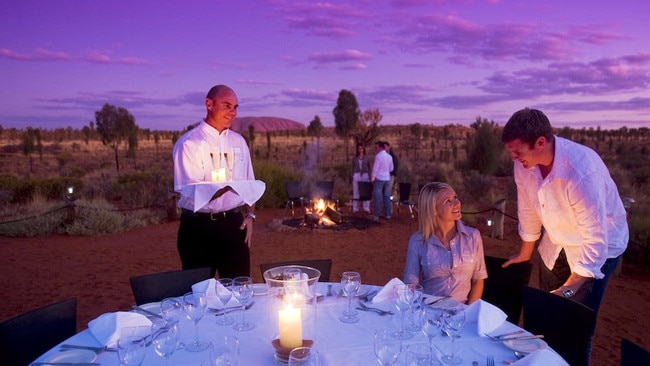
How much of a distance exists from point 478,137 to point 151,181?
44.5 feet

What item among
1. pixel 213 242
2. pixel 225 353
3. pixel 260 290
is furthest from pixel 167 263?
pixel 225 353

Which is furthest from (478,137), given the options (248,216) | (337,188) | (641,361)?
(641,361)

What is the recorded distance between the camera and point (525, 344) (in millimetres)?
2119

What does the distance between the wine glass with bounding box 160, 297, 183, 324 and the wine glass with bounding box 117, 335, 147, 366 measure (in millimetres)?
191

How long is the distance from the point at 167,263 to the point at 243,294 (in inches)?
232

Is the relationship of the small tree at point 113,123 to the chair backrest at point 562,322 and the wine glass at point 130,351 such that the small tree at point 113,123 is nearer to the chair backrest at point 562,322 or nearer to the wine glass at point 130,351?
the wine glass at point 130,351

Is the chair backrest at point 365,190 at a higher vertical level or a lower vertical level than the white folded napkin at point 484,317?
lower

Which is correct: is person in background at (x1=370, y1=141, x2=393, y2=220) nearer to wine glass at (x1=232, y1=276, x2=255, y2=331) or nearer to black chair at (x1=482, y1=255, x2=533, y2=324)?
black chair at (x1=482, y1=255, x2=533, y2=324)

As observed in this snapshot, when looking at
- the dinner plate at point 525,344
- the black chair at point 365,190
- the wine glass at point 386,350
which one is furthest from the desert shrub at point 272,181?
the wine glass at point 386,350

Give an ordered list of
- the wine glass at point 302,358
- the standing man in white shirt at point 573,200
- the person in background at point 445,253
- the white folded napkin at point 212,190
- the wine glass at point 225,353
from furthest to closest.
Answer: the person in background at point 445,253
the white folded napkin at point 212,190
the standing man in white shirt at point 573,200
the wine glass at point 225,353
the wine glass at point 302,358

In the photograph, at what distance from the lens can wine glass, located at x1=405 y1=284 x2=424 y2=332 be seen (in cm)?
227

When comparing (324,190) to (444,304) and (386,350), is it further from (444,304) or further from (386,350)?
(386,350)

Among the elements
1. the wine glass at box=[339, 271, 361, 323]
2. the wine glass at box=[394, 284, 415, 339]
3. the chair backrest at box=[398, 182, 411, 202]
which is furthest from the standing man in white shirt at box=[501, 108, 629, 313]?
the chair backrest at box=[398, 182, 411, 202]

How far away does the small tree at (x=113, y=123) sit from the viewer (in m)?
26.8
